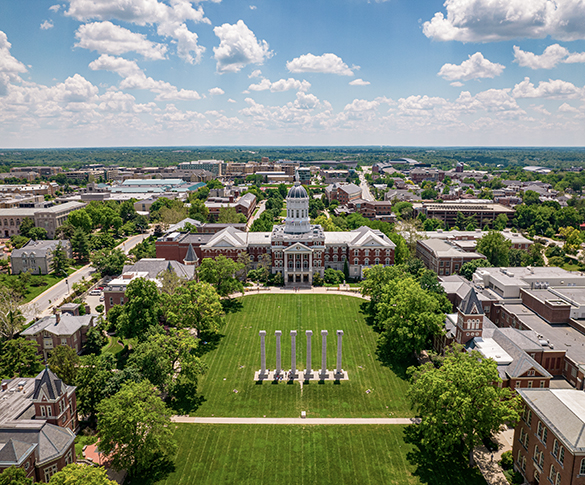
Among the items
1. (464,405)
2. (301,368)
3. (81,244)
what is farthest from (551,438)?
(81,244)

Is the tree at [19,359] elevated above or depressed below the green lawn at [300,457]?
above

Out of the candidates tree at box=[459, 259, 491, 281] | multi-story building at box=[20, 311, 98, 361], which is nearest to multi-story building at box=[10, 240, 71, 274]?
multi-story building at box=[20, 311, 98, 361]

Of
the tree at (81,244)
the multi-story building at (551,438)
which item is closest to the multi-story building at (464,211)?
the tree at (81,244)

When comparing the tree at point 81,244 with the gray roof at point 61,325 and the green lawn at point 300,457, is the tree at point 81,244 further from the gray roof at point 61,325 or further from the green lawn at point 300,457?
the green lawn at point 300,457

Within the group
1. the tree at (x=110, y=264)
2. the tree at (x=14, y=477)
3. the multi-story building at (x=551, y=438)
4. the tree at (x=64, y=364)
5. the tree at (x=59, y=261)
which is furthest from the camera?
the tree at (x=59, y=261)

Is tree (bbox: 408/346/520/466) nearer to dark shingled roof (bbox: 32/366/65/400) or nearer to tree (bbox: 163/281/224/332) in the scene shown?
tree (bbox: 163/281/224/332)

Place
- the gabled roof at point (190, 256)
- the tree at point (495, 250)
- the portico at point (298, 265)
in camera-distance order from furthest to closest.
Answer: the tree at point (495, 250) < the portico at point (298, 265) < the gabled roof at point (190, 256)
